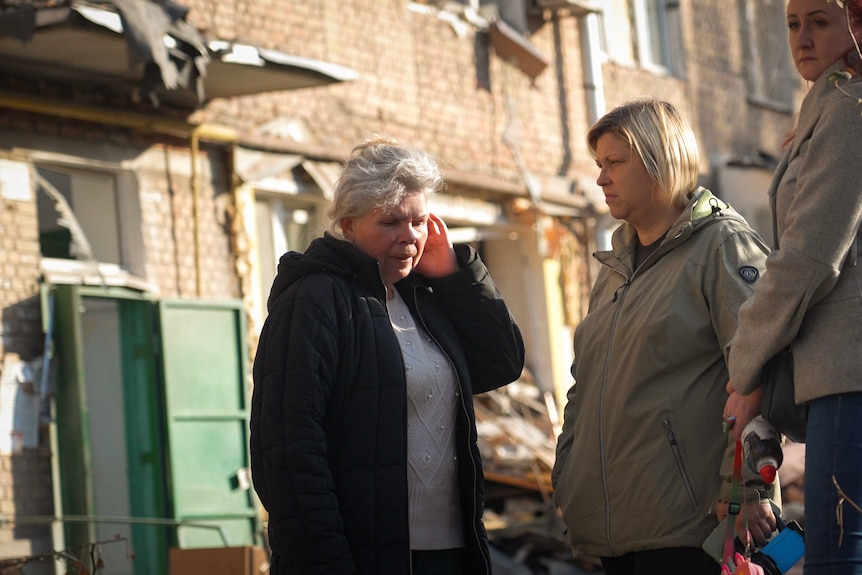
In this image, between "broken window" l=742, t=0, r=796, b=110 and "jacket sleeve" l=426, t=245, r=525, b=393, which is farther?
"broken window" l=742, t=0, r=796, b=110

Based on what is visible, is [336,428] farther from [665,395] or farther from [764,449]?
[764,449]

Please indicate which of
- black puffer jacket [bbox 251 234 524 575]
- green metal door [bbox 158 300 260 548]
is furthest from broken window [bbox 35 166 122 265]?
black puffer jacket [bbox 251 234 524 575]

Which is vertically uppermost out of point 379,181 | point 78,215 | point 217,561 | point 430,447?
point 78,215

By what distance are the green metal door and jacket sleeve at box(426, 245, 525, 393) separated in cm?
465

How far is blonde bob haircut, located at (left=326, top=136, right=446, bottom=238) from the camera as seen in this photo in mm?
3910

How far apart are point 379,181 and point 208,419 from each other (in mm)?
5179

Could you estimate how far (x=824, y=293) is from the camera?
10.1ft

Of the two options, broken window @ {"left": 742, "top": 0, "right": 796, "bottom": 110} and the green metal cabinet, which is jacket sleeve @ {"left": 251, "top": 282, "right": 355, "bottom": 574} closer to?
the green metal cabinet

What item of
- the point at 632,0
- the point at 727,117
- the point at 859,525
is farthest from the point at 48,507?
the point at 727,117

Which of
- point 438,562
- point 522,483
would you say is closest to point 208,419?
point 522,483

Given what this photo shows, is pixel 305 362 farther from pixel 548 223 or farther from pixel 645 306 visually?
pixel 548 223

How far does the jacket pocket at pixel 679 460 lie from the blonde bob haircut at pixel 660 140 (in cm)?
68

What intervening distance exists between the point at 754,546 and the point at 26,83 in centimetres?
601

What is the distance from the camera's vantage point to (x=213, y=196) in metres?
9.35
